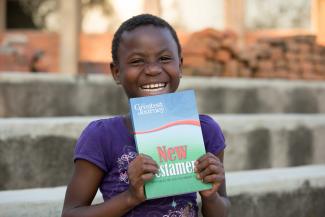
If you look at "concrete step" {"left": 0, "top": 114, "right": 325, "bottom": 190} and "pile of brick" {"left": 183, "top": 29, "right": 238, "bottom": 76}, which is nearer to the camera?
"concrete step" {"left": 0, "top": 114, "right": 325, "bottom": 190}

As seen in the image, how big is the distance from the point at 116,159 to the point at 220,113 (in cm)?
263

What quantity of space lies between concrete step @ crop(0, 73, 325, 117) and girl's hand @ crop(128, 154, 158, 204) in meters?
2.29

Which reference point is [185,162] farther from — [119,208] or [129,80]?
[129,80]

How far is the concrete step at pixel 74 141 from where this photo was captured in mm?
2557

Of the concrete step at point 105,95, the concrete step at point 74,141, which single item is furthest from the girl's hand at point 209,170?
the concrete step at point 105,95

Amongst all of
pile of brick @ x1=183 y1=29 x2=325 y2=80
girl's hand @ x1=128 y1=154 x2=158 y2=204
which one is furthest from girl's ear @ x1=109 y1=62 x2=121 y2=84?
pile of brick @ x1=183 y1=29 x2=325 y2=80

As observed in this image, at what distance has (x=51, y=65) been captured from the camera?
8.67 metres

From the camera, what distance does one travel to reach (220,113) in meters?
4.17

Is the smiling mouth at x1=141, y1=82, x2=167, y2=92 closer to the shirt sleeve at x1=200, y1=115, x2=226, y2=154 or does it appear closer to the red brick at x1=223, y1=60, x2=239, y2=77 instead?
the shirt sleeve at x1=200, y1=115, x2=226, y2=154

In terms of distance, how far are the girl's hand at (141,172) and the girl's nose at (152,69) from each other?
28cm

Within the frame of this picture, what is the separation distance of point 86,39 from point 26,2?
68.2 inches

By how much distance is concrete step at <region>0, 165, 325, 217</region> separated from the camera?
207 cm

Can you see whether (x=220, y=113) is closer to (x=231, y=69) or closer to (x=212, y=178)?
(x=231, y=69)

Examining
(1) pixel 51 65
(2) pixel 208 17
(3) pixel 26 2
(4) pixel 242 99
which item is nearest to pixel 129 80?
(4) pixel 242 99
